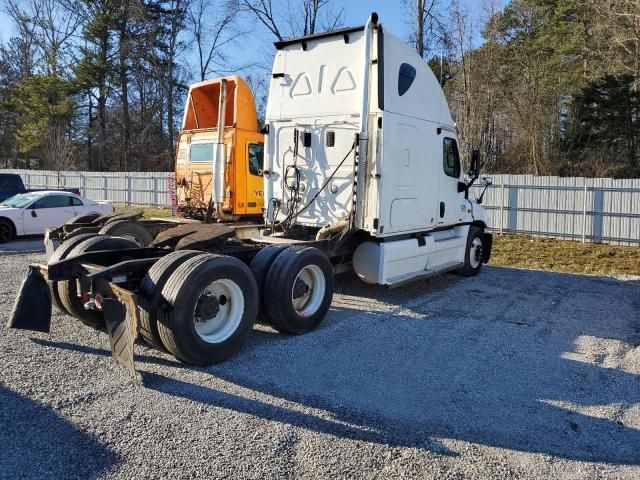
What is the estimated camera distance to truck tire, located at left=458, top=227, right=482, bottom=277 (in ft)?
34.3

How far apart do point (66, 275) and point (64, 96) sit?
133ft

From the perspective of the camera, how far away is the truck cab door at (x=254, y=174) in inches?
470

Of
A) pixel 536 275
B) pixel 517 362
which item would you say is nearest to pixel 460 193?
pixel 536 275

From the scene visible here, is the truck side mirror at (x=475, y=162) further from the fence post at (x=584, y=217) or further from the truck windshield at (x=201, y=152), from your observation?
the fence post at (x=584, y=217)

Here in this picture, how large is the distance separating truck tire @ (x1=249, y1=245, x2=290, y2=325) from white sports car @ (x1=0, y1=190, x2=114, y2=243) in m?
10.5

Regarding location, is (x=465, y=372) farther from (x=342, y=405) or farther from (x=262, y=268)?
(x=262, y=268)

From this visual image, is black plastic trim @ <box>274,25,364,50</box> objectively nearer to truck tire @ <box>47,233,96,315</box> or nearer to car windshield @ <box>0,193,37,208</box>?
truck tire @ <box>47,233,96,315</box>

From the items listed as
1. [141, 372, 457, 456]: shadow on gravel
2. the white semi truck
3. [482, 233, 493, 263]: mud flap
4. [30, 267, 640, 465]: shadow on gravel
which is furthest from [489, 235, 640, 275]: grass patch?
[141, 372, 457, 456]: shadow on gravel

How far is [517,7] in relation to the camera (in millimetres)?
33188

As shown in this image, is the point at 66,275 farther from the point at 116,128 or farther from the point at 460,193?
the point at 116,128

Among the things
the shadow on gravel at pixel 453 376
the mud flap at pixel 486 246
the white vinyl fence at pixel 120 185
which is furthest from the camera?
the white vinyl fence at pixel 120 185

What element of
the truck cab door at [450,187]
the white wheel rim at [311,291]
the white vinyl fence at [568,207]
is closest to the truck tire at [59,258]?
the white wheel rim at [311,291]

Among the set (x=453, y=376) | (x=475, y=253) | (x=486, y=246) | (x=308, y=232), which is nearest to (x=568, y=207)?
(x=486, y=246)

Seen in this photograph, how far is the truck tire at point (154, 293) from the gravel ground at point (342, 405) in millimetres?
320
